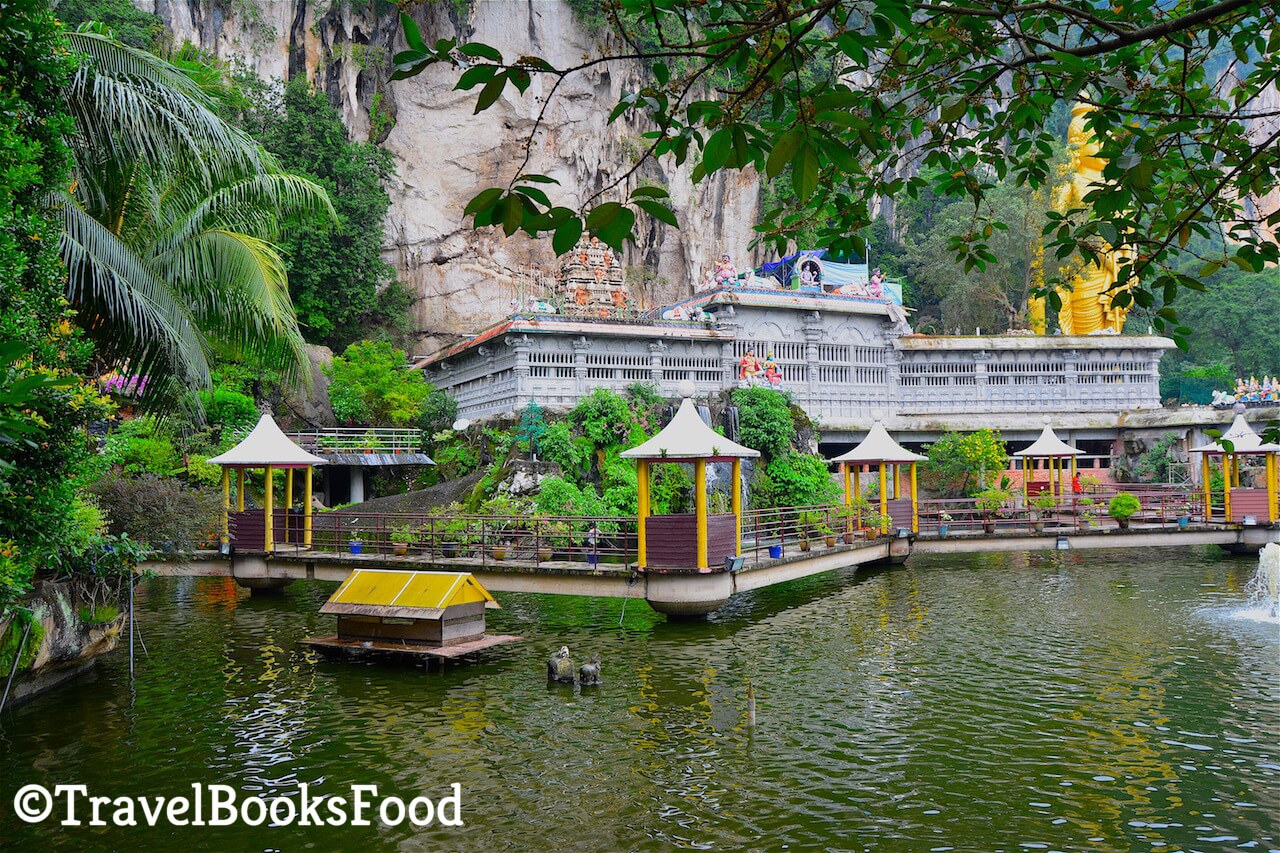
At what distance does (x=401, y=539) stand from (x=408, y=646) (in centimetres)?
599

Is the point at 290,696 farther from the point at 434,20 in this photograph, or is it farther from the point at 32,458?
the point at 434,20

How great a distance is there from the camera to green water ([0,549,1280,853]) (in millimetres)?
7223

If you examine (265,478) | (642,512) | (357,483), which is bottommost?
(642,512)

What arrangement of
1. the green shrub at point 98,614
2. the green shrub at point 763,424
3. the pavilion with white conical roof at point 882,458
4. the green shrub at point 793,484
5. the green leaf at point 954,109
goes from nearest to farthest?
the green leaf at point 954,109
the green shrub at point 98,614
the pavilion with white conical roof at point 882,458
the green shrub at point 793,484
the green shrub at point 763,424

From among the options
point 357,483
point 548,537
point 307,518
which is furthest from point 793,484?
point 357,483

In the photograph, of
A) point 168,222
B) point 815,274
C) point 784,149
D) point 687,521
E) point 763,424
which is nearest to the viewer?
point 784,149

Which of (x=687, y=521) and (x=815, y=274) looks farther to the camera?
(x=815, y=274)

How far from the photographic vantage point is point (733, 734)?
9523 millimetres

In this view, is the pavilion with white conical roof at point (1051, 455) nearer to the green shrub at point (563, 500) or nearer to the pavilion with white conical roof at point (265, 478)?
the green shrub at point (563, 500)

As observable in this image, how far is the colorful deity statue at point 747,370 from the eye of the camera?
90.4 ft

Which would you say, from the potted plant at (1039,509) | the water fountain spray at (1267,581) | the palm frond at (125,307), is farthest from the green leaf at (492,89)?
the potted plant at (1039,509)

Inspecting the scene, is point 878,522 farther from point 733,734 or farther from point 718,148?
point 718,148

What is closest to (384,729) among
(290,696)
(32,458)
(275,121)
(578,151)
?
(290,696)

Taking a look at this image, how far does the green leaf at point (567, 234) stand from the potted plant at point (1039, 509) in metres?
22.0
